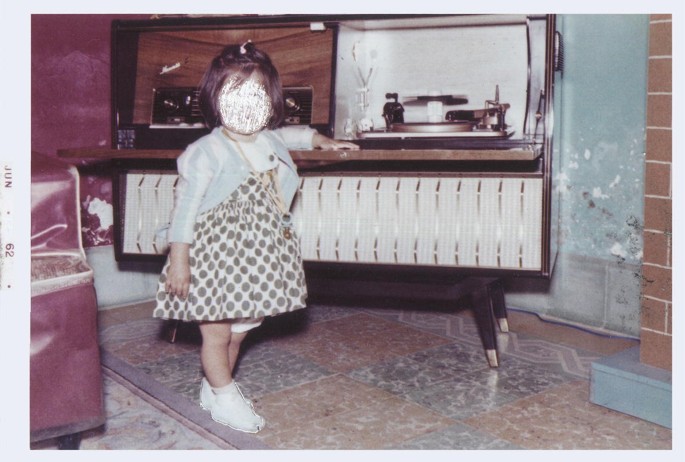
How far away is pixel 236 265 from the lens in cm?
185

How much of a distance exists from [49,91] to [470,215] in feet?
5.66

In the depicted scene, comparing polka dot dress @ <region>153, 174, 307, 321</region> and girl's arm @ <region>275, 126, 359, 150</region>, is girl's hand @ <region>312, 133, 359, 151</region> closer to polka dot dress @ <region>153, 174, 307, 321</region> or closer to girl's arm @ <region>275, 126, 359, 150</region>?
girl's arm @ <region>275, 126, 359, 150</region>

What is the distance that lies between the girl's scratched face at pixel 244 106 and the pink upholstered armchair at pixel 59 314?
0.43 m

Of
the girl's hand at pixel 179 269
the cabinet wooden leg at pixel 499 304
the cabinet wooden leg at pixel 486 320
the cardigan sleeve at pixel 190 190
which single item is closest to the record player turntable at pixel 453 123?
the cabinet wooden leg at pixel 486 320

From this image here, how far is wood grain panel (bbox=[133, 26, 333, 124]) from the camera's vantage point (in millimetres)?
2535

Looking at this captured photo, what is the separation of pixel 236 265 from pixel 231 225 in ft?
0.34

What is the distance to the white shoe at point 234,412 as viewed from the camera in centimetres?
192

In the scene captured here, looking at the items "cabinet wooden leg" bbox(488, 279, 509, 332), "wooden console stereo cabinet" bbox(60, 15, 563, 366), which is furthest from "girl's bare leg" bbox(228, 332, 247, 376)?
"cabinet wooden leg" bbox(488, 279, 509, 332)

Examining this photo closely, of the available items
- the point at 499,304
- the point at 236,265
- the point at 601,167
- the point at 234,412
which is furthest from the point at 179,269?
the point at 601,167

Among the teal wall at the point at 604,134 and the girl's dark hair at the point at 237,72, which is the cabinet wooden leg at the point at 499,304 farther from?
the girl's dark hair at the point at 237,72

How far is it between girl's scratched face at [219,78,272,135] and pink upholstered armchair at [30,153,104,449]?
0.43m

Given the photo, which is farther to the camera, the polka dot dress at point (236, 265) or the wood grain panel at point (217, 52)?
the wood grain panel at point (217, 52)
